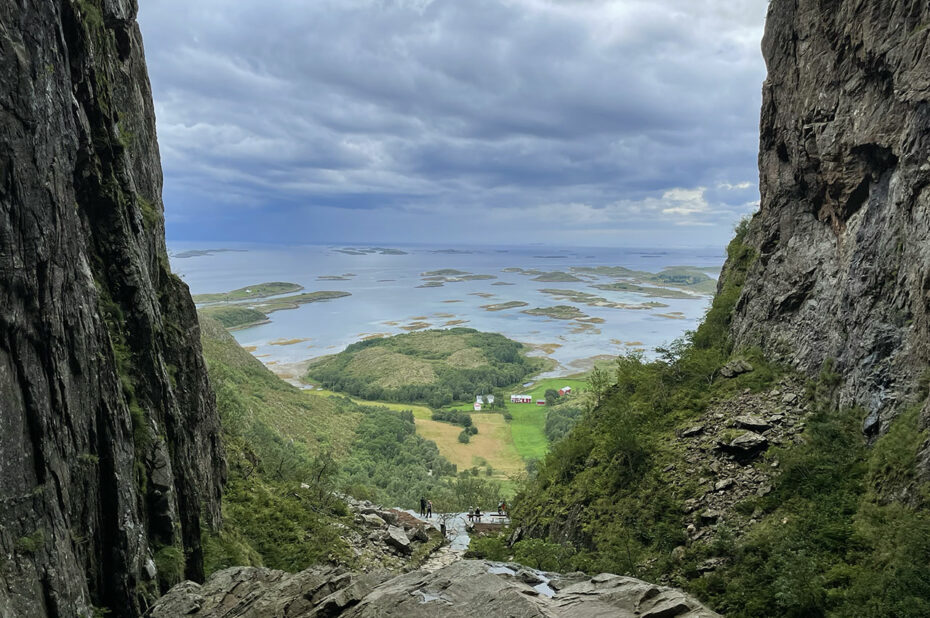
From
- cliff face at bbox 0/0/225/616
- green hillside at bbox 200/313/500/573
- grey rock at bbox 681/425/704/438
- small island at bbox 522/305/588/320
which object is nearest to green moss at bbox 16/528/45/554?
cliff face at bbox 0/0/225/616

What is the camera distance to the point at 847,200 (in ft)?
70.2

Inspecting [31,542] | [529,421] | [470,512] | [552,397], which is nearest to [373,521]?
[470,512]

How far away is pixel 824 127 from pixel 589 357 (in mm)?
103826

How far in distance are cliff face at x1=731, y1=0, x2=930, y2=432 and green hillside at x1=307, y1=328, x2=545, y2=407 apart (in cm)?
8442

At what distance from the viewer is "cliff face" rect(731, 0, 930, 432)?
16516 mm

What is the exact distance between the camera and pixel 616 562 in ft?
62.4

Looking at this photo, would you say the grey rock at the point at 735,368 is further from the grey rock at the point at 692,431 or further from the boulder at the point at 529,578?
the boulder at the point at 529,578

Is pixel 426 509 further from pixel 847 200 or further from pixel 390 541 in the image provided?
pixel 847 200

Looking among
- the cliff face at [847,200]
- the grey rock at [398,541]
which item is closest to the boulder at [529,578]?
the cliff face at [847,200]

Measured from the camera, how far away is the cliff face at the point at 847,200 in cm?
1652

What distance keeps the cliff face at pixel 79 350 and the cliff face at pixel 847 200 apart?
75.2 feet

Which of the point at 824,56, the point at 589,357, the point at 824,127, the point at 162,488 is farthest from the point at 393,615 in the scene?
the point at 589,357

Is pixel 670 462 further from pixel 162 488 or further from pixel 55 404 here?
pixel 55 404

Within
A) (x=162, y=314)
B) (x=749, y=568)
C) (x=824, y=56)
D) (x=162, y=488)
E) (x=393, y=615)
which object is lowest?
(x=749, y=568)
